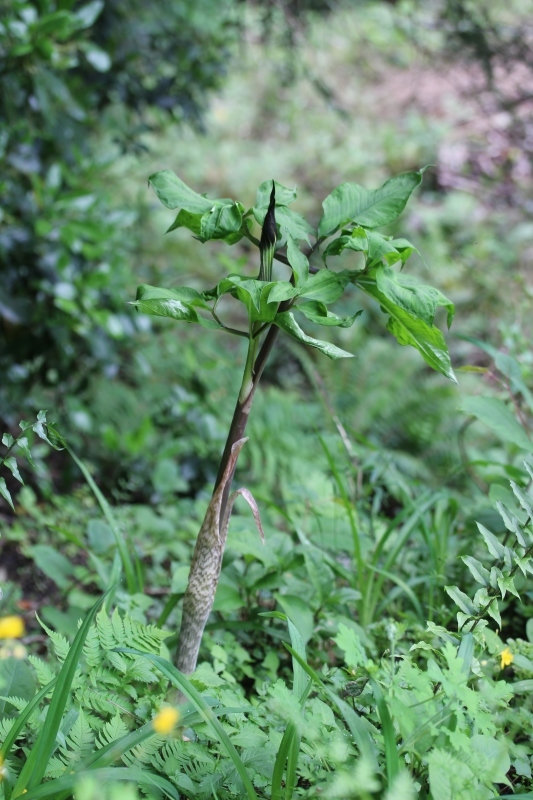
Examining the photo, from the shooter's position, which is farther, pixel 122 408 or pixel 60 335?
pixel 122 408

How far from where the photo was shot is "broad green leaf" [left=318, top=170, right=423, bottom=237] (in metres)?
1.13

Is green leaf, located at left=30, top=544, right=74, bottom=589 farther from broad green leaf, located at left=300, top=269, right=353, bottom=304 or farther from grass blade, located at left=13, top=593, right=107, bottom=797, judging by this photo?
broad green leaf, located at left=300, top=269, right=353, bottom=304

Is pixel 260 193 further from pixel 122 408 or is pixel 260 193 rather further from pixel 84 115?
pixel 122 408

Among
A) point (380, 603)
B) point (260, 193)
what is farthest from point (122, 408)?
point (260, 193)

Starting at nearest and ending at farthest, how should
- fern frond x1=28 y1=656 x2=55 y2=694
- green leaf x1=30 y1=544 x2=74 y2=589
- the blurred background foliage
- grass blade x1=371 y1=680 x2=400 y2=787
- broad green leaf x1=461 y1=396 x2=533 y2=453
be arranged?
grass blade x1=371 y1=680 x2=400 y2=787, fern frond x1=28 y1=656 x2=55 y2=694, broad green leaf x1=461 y1=396 x2=533 y2=453, green leaf x1=30 y1=544 x2=74 y2=589, the blurred background foliage

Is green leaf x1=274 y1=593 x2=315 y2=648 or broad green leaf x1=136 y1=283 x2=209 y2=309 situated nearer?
broad green leaf x1=136 y1=283 x2=209 y2=309

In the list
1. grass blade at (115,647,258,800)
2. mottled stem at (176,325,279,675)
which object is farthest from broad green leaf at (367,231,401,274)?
grass blade at (115,647,258,800)

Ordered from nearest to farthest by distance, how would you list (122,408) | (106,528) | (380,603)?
(380,603) < (106,528) < (122,408)

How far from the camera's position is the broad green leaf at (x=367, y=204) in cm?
113

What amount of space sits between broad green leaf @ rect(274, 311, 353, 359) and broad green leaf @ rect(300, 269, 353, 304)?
59 millimetres

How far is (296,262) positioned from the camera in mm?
1089

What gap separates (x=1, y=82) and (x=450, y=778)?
2.50 metres

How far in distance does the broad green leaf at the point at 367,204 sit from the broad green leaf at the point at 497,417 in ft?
2.13

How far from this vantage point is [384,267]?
3.52 feet
